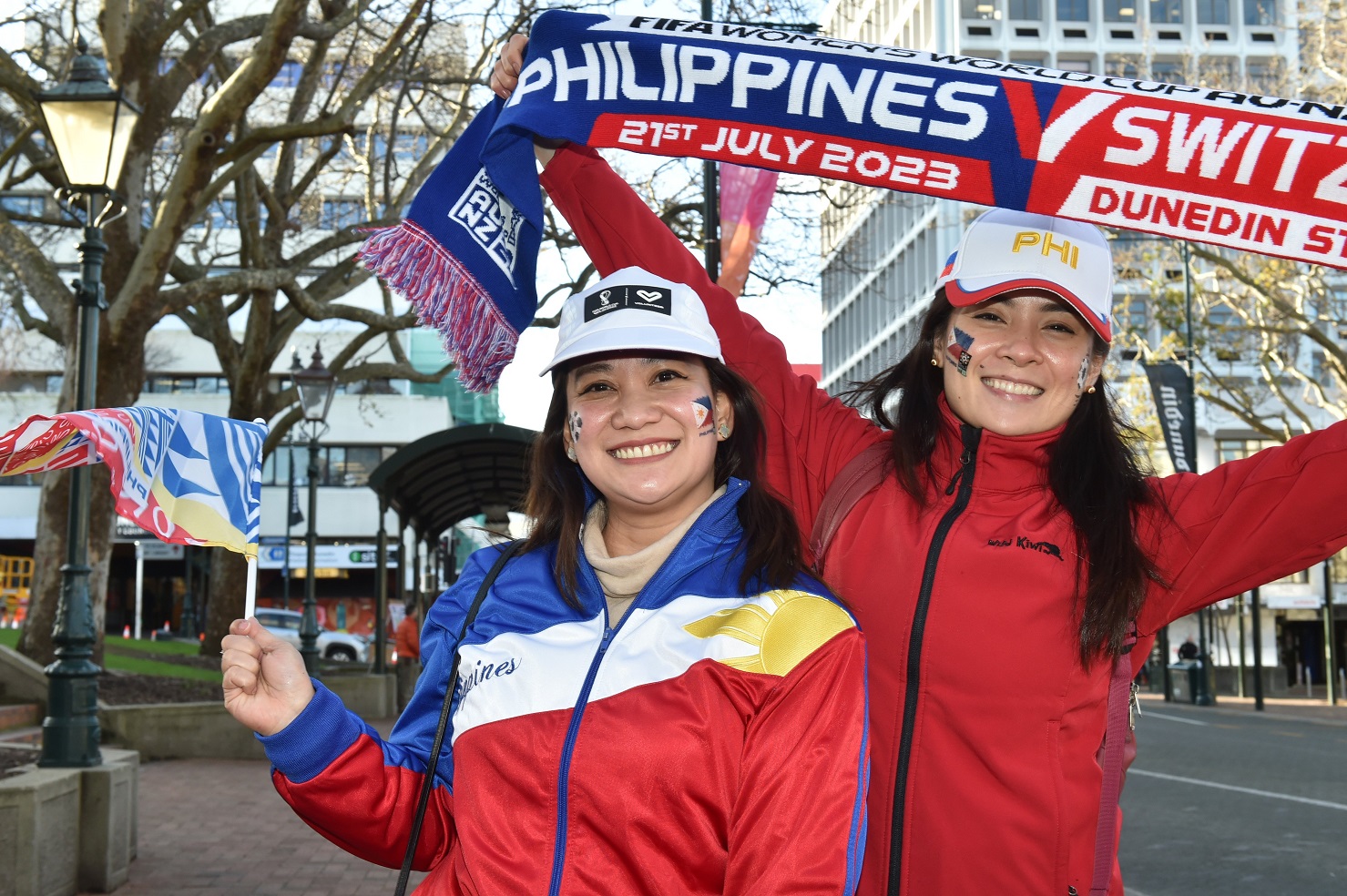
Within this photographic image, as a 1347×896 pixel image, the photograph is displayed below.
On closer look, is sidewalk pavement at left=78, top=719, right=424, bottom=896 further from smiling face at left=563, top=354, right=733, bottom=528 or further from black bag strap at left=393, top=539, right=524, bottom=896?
smiling face at left=563, top=354, right=733, bottom=528

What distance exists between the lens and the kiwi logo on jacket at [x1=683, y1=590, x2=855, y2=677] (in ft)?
7.79

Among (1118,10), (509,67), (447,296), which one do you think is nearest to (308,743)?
(447,296)

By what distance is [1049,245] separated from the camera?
3033mm

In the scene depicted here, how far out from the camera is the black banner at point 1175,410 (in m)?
27.1

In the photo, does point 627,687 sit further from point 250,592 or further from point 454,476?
point 454,476

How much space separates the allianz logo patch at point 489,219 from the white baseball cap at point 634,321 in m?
0.73

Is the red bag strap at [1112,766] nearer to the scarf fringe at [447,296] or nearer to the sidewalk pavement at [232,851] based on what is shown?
the scarf fringe at [447,296]

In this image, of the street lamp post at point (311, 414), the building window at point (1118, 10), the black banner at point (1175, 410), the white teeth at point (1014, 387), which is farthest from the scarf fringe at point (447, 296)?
the building window at point (1118, 10)

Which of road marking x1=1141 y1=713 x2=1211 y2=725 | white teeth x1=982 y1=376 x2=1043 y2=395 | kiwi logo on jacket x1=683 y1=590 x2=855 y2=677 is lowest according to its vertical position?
road marking x1=1141 y1=713 x2=1211 y2=725

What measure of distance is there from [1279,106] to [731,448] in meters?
1.33

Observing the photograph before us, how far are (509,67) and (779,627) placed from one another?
1.69m

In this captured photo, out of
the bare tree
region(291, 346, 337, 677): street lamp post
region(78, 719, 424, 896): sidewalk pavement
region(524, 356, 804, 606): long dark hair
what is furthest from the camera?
region(291, 346, 337, 677): street lamp post

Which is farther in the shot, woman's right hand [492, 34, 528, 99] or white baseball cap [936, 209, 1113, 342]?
woman's right hand [492, 34, 528, 99]

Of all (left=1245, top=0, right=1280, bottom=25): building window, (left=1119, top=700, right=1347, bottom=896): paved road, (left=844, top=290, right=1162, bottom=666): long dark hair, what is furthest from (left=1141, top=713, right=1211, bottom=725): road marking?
(left=1245, top=0, right=1280, bottom=25): building window
